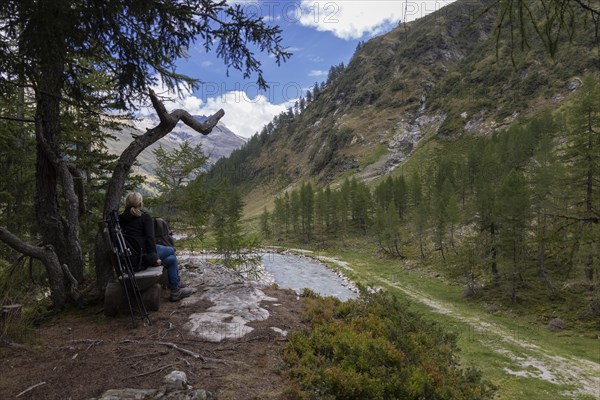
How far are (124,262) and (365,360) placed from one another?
5.21 metres

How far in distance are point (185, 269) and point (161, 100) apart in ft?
22.4

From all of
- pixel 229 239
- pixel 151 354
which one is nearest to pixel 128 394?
pixel 151 354

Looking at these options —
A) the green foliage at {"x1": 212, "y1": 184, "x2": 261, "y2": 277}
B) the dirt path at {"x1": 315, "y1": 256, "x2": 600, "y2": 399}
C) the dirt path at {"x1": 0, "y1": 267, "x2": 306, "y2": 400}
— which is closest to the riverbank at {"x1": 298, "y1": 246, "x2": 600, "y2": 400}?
the dirt path at {"x1": 315, "y1": 256, "x2": 600, "y2": 399}

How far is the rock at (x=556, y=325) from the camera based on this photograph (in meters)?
25.7

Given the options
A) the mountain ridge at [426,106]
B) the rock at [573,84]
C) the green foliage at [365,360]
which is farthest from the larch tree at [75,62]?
the rock at [573,84]

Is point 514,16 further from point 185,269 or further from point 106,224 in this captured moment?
point 185,269

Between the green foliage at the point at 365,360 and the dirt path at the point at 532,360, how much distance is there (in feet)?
36.7

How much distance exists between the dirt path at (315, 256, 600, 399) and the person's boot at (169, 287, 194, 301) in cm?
1711

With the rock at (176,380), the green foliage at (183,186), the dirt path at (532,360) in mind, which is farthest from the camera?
the green foliage at (183,186)

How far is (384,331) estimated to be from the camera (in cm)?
831

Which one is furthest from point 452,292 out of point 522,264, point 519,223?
point 519,223

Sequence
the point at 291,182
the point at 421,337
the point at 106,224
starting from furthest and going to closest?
1. the point at 291,182
2. the point at 421,337
3. the point at 106,224

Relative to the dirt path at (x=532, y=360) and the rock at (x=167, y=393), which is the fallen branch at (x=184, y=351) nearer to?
the rock at (x=167, y=393)

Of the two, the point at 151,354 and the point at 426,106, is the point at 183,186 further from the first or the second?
the point at 426,106
